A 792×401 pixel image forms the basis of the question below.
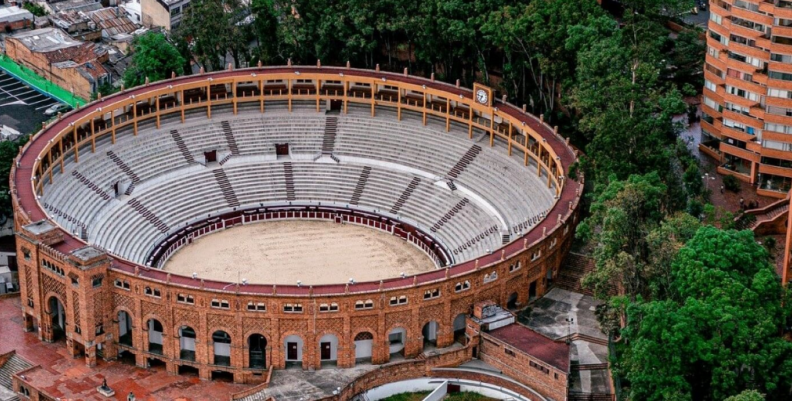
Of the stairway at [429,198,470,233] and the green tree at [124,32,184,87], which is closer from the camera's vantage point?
the stairway at [429,198,470,233]

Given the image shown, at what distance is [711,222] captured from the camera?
483ft

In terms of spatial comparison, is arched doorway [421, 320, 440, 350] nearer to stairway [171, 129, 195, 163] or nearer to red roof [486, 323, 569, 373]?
red roof [486, 323, 569, 373]

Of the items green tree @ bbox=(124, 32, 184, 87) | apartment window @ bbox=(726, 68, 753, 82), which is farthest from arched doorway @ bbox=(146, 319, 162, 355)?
apartment window @ bbox=(726, 68, 753, 82)

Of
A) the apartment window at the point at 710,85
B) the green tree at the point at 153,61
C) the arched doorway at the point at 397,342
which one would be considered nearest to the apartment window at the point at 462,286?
the arched doorway at the point at 397,342

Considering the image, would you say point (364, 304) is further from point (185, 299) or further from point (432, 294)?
point (185, 299)

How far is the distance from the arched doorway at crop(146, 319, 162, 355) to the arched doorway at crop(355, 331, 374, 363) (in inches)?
765

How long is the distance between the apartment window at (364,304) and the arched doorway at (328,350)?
419 centimetres

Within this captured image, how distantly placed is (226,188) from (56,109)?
33683 mm

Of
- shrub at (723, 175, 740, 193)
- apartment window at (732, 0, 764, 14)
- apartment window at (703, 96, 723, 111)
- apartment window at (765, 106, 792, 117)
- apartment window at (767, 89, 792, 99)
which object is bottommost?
shrub at (723, 175, 740, 193)

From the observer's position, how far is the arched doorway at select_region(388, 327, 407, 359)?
145950 mm

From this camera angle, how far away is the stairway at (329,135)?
7131 inches

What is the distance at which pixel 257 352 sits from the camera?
14512cm

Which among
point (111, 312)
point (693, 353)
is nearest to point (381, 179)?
point (111, 312)

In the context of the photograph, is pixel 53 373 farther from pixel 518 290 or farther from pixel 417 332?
pixel 518 290
